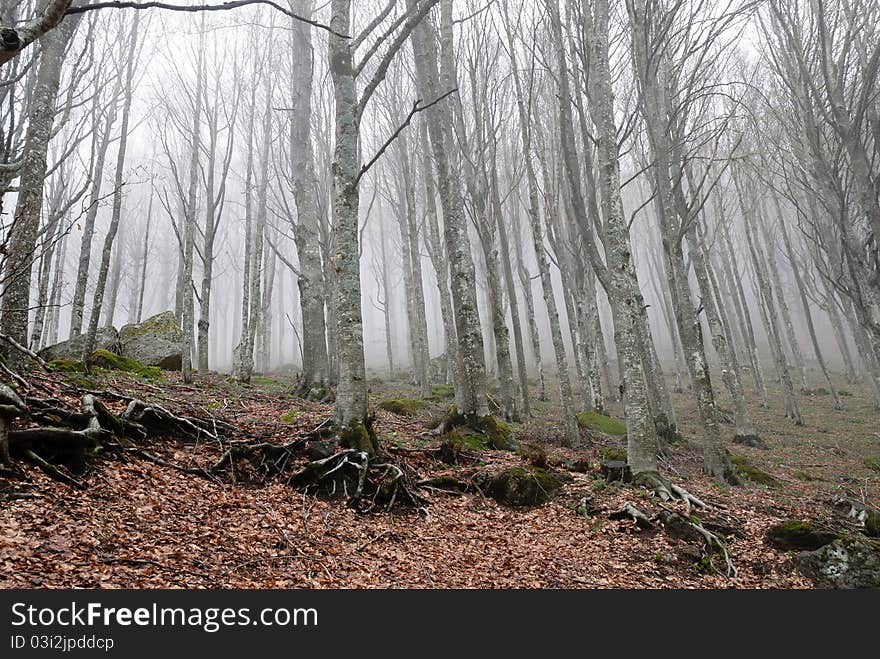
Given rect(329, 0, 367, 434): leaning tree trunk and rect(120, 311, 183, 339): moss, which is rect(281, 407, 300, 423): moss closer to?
rect(329, 0, 367, 434): leaning tree trunk

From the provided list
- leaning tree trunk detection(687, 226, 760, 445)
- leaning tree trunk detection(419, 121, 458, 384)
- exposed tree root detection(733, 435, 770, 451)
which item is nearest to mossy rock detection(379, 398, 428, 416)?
leaning tree trunk detection(419, 121, 458, 384)

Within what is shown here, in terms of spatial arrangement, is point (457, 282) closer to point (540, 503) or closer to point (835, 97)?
point (540, 503)

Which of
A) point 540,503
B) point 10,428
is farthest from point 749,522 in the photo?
point 10,428

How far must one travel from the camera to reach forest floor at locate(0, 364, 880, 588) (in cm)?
264

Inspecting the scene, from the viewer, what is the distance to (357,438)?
480 cm

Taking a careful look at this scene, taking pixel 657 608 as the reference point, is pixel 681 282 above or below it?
above

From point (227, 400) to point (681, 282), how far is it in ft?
25.8

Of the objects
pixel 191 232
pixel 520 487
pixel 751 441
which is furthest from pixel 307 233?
pixel 751 441

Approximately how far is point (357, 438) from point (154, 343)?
893 centimetres

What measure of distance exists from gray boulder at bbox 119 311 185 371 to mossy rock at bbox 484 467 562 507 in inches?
351

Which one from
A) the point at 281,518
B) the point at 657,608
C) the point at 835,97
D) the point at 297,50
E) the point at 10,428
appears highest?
the point at 297,50

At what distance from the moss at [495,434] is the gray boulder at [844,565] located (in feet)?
11.6

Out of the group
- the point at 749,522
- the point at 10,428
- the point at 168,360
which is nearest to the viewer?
the point at 10,428

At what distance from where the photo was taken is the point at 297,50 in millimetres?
10023
